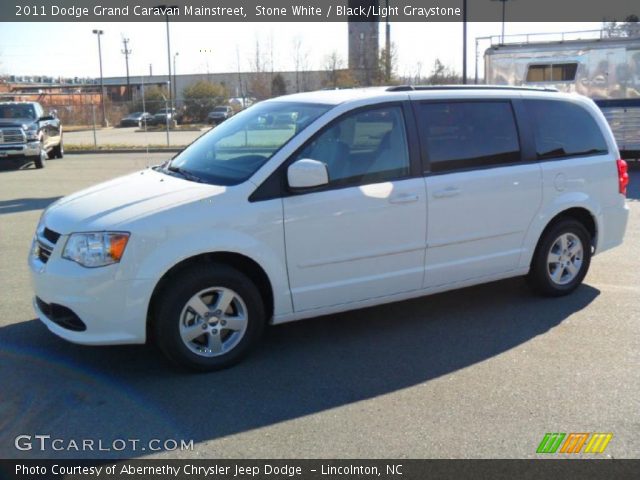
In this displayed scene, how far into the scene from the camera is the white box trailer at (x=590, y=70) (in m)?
15.7

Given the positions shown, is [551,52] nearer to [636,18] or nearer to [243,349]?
[243,349]

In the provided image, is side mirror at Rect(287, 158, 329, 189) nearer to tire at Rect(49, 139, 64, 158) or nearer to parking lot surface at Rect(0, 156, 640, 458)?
parking lot surface at Rect(0, 156, 640, 458)

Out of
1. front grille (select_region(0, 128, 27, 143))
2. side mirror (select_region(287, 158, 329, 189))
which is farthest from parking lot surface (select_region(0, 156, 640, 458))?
front grille (select_region(0, 128, 27, 143))

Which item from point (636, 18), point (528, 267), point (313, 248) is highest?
point (636, 18)

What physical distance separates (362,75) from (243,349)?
126 feet

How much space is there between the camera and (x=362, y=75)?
41.2 m

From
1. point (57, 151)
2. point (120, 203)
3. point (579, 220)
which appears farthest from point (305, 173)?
point (57, 151)

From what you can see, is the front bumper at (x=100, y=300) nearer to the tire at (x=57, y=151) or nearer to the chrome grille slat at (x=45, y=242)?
the chrome grille slat at (x=45, y=242)

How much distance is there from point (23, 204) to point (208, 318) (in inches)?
334

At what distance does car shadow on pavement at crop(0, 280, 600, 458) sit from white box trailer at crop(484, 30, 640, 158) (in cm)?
1130

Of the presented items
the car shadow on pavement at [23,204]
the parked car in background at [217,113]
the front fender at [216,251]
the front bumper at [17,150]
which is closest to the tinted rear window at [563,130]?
the front fender at [216,251]

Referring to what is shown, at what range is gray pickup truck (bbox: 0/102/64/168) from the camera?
18.4m

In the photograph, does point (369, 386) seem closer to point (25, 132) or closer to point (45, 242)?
point (45, 242)

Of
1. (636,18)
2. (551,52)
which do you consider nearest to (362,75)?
(636,18)
